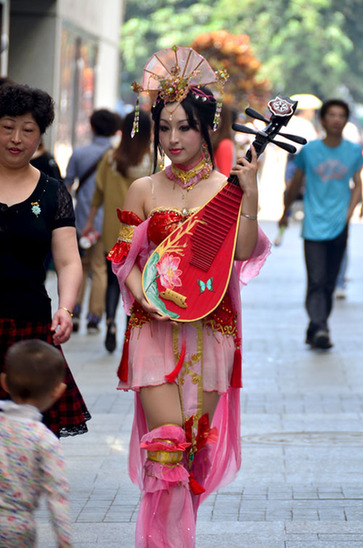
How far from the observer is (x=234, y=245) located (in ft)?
14.9

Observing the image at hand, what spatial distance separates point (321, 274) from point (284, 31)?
39699 mm

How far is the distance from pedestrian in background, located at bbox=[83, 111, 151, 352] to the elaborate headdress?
3721 mm

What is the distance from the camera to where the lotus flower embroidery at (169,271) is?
4.57 metres

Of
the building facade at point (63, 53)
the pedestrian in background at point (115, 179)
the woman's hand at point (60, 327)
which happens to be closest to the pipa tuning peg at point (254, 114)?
the woman's hand at point (60, 327)

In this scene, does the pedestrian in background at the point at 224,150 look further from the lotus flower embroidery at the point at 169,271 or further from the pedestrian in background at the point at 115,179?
the lotus flower embroidery at the point at 169,271

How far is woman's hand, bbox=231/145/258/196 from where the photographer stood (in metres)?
4.47

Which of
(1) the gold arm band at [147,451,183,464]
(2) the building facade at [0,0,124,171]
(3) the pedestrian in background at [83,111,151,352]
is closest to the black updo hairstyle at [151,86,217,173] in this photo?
(1) the gold arm band at [147,451,183,464]

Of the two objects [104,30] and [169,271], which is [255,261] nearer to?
[169,271]

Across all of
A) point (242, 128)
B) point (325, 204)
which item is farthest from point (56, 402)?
point (325, 204)

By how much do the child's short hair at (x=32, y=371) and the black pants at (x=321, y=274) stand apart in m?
6.53

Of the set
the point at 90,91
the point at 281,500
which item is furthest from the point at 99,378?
the point at 90,91

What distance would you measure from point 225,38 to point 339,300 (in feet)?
46.8

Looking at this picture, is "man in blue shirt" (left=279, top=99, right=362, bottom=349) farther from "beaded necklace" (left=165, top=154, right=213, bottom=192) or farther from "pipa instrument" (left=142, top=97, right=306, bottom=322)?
"pipa instrument" (left=142, top=97, right=306, bottom=322)

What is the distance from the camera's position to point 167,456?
176 inches
